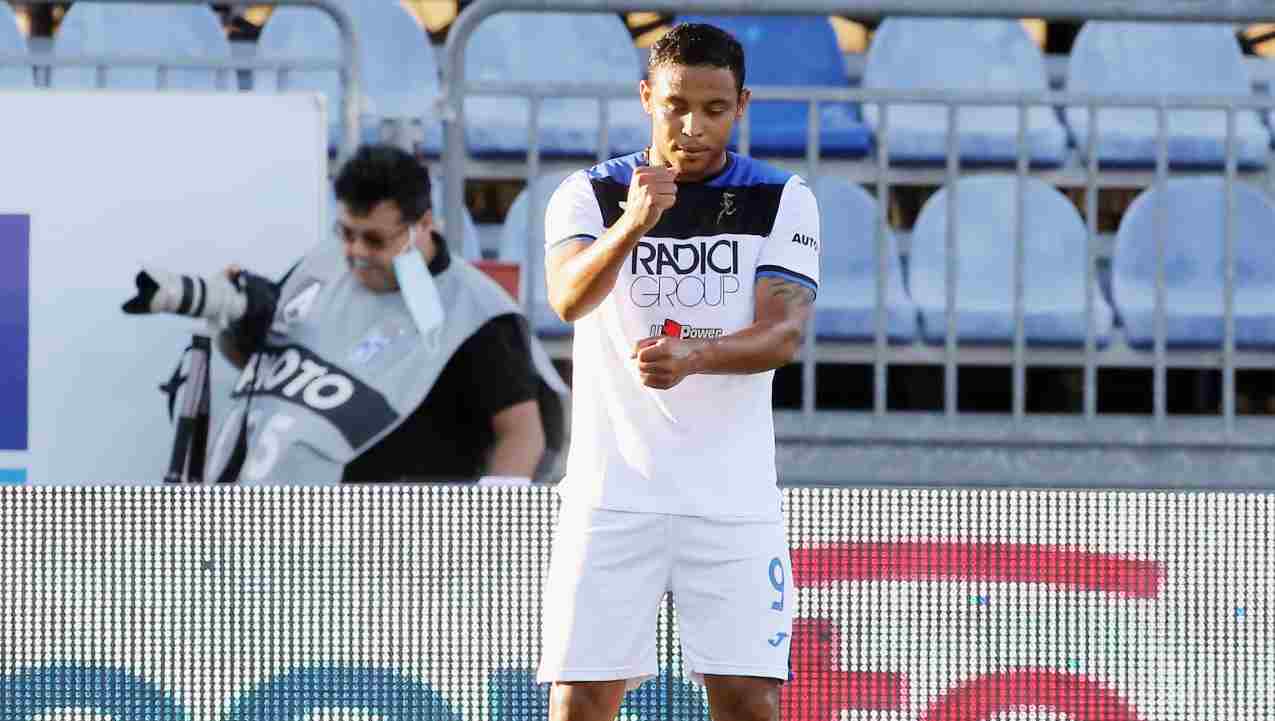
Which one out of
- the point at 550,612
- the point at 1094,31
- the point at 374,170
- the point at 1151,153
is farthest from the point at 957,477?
the point at 550,612

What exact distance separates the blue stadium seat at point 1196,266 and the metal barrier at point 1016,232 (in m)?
0.08

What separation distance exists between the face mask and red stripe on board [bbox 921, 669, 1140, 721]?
1938 millimetres

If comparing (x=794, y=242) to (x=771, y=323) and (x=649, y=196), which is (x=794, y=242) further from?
(x=649, y=196)

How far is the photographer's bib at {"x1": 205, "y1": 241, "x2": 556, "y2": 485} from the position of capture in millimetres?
4922

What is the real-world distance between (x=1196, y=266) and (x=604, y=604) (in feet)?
13.2

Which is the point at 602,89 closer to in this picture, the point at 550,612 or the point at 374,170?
the point at 374,170

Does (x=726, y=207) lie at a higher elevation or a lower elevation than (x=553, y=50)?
lower

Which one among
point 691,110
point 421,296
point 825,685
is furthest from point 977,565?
point 421,296

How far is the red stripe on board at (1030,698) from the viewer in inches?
141

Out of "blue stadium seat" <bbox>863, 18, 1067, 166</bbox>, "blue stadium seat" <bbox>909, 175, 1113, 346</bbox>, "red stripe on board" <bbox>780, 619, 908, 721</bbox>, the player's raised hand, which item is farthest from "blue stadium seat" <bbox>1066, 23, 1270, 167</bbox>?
the player's raised hand

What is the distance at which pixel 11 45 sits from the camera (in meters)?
6.92

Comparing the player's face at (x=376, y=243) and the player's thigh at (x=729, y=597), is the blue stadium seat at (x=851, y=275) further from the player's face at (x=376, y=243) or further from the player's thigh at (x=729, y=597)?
the player's thigh at (x=729, y=597)

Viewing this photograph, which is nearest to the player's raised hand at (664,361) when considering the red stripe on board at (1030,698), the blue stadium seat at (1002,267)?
the red stripe on board at (1030,698)

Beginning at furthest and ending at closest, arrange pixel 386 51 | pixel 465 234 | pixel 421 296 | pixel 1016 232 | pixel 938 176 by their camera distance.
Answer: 1. pixel 386 51
2. pixel 938 176
3. pixel 465 234
4. pixel 1016 232
5. pixel 421 296
